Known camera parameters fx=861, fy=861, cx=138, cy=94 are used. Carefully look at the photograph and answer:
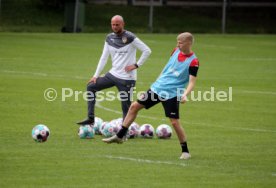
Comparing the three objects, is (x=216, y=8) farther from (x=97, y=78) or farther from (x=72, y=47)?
(x=97, y=78)

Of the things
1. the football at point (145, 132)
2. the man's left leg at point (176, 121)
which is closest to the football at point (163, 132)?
the football at point (145, 132)

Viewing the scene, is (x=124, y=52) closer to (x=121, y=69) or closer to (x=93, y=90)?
(x=121, y=69)

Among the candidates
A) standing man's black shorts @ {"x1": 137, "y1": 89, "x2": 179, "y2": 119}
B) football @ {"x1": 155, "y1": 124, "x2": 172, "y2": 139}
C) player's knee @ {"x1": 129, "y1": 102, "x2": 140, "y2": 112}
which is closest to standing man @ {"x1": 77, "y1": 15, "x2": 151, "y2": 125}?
football @ {"x1": 155, "y1": 124, "x2": 172, "y2": 139}

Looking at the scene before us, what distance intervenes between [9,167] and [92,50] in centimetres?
2385

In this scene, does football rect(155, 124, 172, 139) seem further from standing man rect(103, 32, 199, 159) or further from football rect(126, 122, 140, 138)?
standing man rect(103, 32, 199, 159)

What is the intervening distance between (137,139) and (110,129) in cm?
56

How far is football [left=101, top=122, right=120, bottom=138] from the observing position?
1611cm

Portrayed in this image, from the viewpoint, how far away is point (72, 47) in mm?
37344

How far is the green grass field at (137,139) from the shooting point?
40.9ft

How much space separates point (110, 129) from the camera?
637 inches

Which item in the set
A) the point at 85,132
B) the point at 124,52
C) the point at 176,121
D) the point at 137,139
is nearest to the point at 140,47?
the point at 124,52

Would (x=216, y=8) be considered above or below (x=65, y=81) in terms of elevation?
above

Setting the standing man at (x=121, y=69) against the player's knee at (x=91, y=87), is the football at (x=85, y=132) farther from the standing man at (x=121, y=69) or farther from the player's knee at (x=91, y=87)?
the player's knee at (x=91, y=87)

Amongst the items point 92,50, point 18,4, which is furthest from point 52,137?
point 18,4
